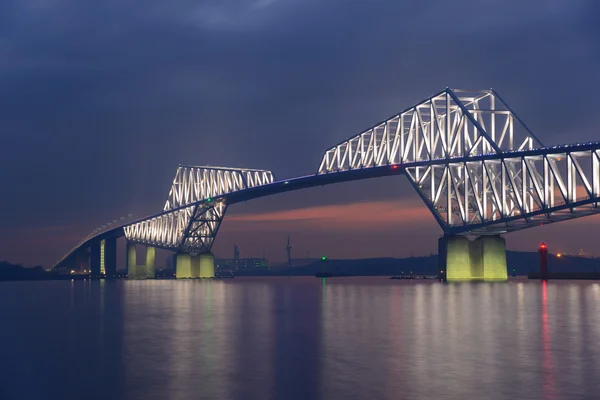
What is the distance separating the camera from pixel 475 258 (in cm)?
12019

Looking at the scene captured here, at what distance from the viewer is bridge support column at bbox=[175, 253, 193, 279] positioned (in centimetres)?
18938

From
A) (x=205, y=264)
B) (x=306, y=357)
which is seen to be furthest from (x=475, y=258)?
(x=306, y=357)

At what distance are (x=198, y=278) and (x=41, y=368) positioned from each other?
171 meters

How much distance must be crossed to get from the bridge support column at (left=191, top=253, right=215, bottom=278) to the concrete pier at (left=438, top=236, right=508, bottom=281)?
83471 mm

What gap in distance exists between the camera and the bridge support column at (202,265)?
192 meters

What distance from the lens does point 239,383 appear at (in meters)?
22.1

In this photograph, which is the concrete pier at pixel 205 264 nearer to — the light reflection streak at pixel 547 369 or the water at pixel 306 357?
the water at pixel 306 357

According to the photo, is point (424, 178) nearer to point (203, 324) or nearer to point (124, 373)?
point (203, 324)

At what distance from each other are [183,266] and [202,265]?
4427 mm

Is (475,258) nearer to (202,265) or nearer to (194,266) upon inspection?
(202,265)

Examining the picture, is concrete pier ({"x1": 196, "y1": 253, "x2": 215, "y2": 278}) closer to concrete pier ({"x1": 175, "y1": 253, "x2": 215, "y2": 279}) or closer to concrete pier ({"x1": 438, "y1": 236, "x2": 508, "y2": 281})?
concrete pier ({"x1": 175, "y1": 253, "x2": 215, "y2": 279})

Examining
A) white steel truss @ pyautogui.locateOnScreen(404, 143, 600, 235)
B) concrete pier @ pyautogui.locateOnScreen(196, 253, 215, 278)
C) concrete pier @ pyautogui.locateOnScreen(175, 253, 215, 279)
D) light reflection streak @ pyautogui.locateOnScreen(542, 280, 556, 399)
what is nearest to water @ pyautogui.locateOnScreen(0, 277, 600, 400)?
light reflection streak @ pyautogui.locateOnScreen(542, 280, 556, 399)

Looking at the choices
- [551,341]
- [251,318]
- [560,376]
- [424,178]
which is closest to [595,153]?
[424,178]

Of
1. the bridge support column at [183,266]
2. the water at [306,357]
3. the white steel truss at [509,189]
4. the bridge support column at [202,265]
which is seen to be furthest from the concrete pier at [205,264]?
the water at [306,357]
